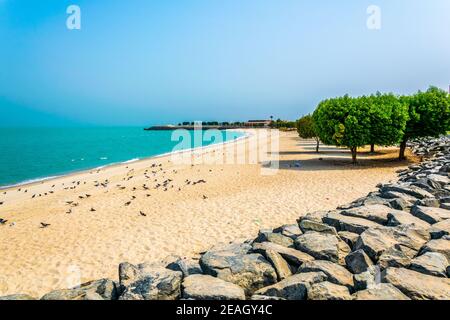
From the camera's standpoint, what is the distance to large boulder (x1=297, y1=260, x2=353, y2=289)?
5.75 meters

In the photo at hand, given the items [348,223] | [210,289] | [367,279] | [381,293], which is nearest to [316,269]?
[367,279]

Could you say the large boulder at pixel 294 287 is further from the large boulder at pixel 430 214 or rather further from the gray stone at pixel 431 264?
the large boulder at pixel 430 214

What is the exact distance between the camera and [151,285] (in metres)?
5.68

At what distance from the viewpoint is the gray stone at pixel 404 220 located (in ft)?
26.2

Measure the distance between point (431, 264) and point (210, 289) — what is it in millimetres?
3979

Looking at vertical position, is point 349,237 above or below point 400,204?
below

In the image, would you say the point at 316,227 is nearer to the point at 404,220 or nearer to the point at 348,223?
the point at 348,223

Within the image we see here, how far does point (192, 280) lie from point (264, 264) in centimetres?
140

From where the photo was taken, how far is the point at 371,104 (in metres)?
27.2

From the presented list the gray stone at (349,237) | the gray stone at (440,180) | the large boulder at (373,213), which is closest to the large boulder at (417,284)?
the gray stone at (349,237)

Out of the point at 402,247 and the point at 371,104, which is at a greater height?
the point at 371,104

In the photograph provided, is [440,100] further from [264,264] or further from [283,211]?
[264,264]

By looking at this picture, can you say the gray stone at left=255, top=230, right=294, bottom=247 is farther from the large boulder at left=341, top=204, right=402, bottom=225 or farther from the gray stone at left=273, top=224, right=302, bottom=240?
the large boulder at left=341, top=204, right=402, bottom=225
